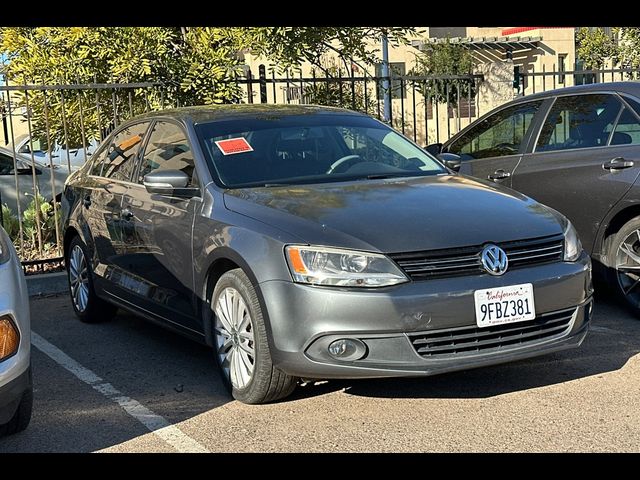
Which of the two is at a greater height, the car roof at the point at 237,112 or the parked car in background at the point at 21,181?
the car roof at the point at 237,112

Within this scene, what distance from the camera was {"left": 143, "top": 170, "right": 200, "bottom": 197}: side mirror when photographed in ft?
17.1

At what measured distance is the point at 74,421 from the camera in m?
4.61

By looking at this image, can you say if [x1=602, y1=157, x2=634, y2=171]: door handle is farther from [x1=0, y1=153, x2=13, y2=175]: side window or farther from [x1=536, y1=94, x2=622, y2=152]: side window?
[x1=0, y1=153, x2=13, y2=175]: side window

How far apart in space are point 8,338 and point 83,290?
3.06m

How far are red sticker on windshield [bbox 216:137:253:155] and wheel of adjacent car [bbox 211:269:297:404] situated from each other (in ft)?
3.27

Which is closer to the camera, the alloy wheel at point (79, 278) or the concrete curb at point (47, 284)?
the alloy wheel at point (79, 278)

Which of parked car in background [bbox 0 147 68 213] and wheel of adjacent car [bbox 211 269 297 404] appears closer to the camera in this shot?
wheel of adjacent car [bbox 211 269 297 404]

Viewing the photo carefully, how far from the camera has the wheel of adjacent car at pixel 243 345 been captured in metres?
4.48

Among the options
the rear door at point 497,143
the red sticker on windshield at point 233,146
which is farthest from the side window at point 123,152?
the rear door at point 497,143

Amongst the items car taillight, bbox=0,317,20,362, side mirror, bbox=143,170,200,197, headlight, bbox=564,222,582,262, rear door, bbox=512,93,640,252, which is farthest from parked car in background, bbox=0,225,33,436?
rear door, bbox=512,93,640,252

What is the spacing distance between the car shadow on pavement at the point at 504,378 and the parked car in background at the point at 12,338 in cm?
151

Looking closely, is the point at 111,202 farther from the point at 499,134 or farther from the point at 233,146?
the point at 499,134

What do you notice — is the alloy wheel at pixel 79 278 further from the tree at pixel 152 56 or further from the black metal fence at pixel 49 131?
the tree at pixel 152 56
